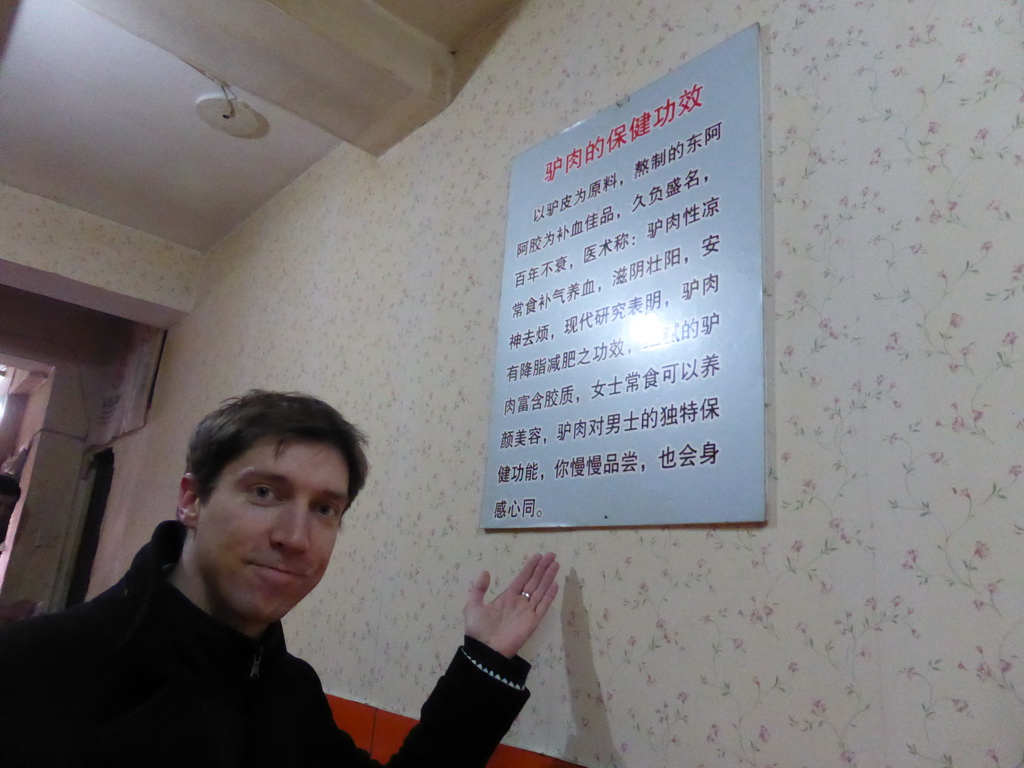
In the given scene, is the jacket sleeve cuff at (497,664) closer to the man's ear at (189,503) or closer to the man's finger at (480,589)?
the man's finger at (480,589)

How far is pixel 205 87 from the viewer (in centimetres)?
209

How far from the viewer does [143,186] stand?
261cm

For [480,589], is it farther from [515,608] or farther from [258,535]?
[258,535]

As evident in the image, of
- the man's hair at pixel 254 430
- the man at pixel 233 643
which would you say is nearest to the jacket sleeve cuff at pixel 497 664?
the man at pixel 233 643

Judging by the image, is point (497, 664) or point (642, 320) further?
point (642, 320)

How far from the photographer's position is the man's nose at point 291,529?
87 centimetres

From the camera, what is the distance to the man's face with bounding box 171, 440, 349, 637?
2.83 ft

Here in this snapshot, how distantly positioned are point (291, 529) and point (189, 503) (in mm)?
164

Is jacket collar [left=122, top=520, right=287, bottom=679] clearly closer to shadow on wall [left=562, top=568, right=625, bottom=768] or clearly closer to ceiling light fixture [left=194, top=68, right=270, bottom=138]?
shadow on wall [left=562, top=568, right=625, bottom=768]

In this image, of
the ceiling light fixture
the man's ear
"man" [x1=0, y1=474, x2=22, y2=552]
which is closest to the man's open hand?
the man's ear

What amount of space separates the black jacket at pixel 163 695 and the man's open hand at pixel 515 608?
5 centimetres

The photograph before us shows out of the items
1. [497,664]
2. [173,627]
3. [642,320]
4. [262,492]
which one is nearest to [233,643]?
[173,627]

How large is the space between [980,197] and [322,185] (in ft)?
6.35

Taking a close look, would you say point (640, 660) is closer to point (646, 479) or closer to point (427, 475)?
point (646, 479)
